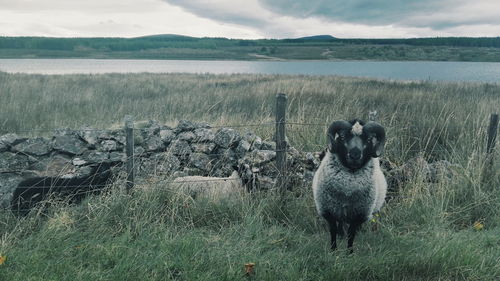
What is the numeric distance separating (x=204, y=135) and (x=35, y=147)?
284cm

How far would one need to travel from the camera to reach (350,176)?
4277mm

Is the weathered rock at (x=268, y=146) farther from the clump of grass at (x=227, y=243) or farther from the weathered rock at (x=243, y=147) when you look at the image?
the clump of grass at (x=227, y=243)

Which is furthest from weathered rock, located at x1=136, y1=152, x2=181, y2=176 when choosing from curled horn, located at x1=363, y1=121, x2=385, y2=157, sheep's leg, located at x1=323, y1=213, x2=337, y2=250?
curled horn, located at x1=363, y1=121, x2=385, y2=157

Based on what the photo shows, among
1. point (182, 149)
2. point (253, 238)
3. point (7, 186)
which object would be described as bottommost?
point (253, 238)

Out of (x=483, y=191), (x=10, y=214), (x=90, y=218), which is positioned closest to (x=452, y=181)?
(x=483, y=191)

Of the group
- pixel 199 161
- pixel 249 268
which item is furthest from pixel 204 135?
pixel 249 268

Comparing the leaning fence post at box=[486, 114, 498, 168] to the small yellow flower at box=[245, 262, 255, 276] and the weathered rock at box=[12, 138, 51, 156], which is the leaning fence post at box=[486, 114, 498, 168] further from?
the weathered rock at box=[12, 138, 51, 156]

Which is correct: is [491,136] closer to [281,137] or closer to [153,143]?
[281,137]

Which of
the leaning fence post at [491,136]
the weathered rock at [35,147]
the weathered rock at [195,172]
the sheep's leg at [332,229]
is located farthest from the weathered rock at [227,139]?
the leaning fence post at [491,136]

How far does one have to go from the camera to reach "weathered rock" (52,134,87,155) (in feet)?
23.1

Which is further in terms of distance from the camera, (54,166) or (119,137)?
(119,137)

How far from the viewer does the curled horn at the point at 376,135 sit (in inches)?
162

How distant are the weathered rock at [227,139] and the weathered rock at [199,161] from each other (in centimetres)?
39

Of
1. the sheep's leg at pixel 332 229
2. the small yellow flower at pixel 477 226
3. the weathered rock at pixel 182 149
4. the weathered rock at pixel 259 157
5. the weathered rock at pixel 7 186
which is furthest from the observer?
the weathered rock at pixel 182 149
